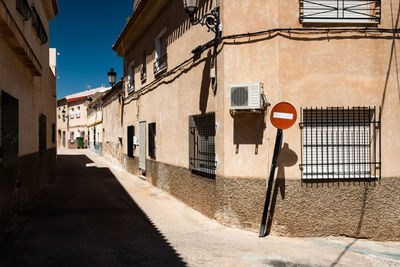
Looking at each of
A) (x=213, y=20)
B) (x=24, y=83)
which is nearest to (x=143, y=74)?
(x=24, y=83)

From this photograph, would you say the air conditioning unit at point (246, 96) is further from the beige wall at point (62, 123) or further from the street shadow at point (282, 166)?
the beige wall at point (62, 123)

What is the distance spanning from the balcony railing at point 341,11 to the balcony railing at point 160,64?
500cm

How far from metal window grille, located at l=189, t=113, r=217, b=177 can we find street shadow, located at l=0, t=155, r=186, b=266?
1.64m

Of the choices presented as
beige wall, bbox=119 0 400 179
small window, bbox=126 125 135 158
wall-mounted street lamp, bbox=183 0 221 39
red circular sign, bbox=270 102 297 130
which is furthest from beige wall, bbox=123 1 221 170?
small window, bbox=126 125 135 158

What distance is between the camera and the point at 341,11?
21.3 feet

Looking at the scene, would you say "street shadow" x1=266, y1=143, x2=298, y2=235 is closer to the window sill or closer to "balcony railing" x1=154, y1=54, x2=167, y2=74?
the window sill

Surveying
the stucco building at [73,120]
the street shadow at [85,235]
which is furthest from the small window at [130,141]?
the stucco building at [73,120]

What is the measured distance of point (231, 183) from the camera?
6.60m

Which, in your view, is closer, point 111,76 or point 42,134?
point 42,134

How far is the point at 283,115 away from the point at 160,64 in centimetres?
621

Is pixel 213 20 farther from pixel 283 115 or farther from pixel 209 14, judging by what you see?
pixel 283 115

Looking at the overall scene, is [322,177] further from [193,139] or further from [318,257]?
[193,139]

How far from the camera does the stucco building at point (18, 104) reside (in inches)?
248

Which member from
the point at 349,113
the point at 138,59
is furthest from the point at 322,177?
the point at 138,59
